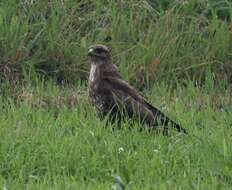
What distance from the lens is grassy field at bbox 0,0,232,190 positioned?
628 cm

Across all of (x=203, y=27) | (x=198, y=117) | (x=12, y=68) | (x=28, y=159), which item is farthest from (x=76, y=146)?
(x=203, y=27)

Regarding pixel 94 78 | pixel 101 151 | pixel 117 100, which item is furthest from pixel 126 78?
pixel 101 151

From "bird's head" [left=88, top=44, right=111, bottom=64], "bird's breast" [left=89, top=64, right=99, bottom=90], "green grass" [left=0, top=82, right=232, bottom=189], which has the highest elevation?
"bird's head" [left=88, top=44, right=111, bottom=64]

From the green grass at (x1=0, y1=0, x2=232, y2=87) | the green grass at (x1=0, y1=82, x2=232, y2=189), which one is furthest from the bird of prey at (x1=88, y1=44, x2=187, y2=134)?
the green grass at (x1=0, y1=0, x2=232, y2=87)

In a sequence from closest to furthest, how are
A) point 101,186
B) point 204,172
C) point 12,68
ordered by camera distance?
point 101,186 → point 204,172 → point 12,68

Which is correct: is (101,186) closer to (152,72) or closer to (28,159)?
(28,159)

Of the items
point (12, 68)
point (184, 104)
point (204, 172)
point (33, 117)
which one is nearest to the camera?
point (204, 172)

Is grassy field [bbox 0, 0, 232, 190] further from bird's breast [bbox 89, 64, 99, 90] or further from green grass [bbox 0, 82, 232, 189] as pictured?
bird's breast [bbox 89, 64, 99, 90]

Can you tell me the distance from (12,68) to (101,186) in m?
3.24

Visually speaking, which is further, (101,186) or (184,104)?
(184,104)

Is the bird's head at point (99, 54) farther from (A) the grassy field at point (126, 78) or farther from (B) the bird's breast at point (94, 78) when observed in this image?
(A) the grassy field at point (126, 78)

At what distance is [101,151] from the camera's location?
261 inches

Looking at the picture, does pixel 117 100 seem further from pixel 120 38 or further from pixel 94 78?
pixel 120 38

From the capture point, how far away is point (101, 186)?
589 cm
